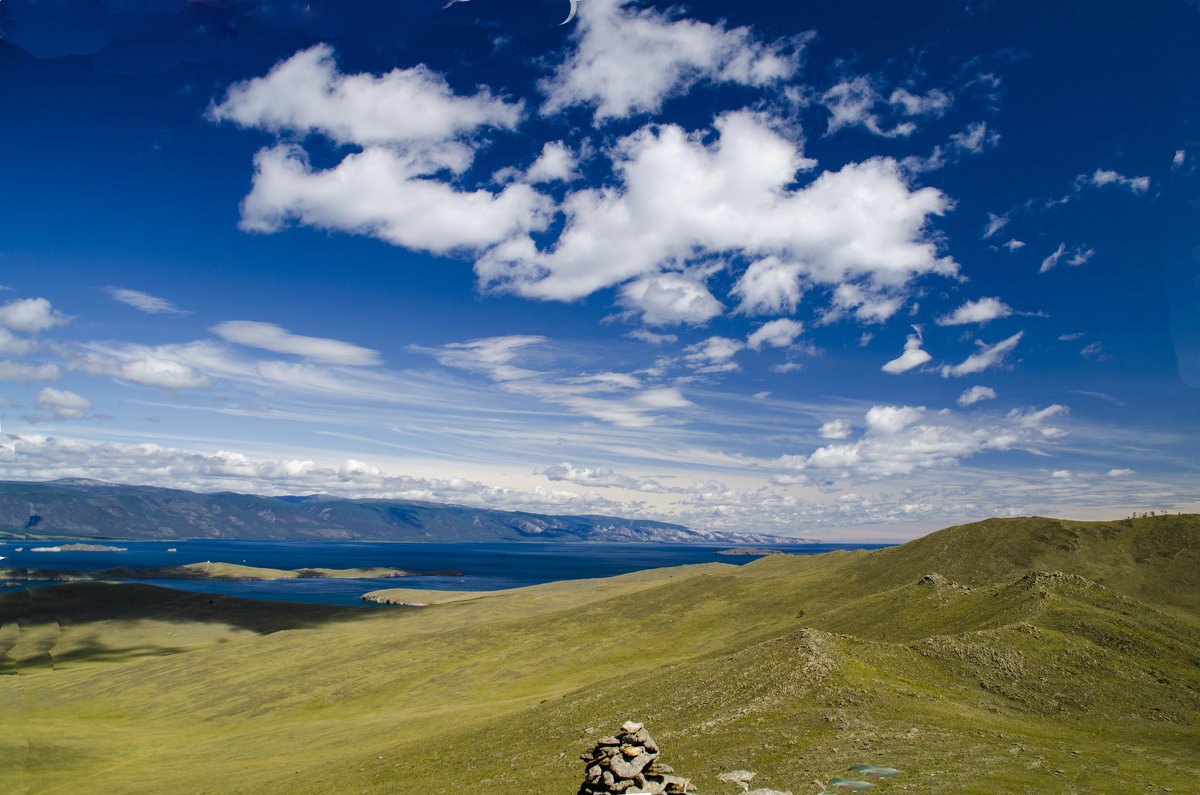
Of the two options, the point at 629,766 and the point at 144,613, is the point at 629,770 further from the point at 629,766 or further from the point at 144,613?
the point at 144,613

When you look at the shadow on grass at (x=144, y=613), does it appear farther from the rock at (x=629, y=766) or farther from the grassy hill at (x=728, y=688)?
the rock at (x=629, y=766)

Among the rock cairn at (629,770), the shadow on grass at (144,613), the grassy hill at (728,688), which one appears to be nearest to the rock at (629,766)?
the rock cairn at (629,770)

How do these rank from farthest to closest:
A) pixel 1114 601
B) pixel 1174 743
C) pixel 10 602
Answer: pixel 1114 601
pixel 1174 743
pixel 10 602

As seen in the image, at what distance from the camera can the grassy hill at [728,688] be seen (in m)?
31.6

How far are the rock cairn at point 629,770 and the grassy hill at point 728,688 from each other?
4.27 metres

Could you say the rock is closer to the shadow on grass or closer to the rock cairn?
the rock cairn

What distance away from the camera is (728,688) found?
4312 centimetres

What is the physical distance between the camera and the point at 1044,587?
58062 millimetres

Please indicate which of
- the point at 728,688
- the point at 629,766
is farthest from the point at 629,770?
the point at 728,688

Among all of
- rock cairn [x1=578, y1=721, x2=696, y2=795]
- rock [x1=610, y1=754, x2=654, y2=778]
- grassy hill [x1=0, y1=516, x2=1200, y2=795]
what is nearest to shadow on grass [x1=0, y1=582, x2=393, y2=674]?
grassy hill [x1=0, y1=516, x2=1200, y2=795]

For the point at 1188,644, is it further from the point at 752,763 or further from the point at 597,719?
the point at 597,719

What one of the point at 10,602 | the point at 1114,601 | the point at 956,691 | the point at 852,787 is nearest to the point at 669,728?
the point at 852,787

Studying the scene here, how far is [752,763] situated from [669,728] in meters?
9.75

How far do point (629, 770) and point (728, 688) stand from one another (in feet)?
68.2
